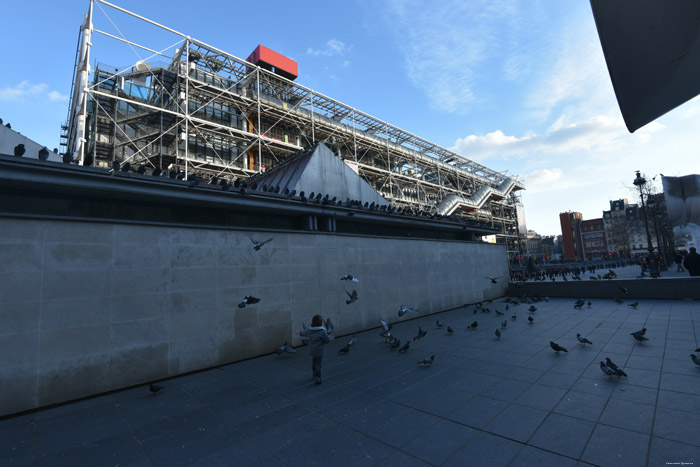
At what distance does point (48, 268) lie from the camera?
676cm

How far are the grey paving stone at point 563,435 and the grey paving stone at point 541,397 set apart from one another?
0.44 meters

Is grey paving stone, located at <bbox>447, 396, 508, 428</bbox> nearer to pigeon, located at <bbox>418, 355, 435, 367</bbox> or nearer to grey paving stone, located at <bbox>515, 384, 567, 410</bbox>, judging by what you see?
grey paving stone, located at <bbox>515, 384, 567, 410</bbox>

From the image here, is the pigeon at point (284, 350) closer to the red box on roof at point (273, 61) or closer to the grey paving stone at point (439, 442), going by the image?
the grey paving stone at point (439, 442)

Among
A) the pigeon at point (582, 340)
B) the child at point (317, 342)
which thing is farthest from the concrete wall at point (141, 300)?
the pigeon at point (582, 340)

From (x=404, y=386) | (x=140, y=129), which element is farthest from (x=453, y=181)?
(x=404, y=386)

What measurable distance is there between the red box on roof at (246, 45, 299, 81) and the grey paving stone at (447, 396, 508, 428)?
3490 cm

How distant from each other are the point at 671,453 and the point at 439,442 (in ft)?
8.98

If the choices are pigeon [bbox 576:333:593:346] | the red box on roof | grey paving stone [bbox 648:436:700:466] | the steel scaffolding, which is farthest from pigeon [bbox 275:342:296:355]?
the red box on roof

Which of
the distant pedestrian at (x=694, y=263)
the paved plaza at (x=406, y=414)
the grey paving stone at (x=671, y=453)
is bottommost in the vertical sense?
the paved plaza at (x=406, y=414)

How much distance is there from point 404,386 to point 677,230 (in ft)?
155

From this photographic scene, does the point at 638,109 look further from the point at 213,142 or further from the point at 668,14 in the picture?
the point at 213,142

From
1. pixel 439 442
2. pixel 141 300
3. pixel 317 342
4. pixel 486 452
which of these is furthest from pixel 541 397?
pixel 141 300

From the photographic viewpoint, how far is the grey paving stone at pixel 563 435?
392 centimetres

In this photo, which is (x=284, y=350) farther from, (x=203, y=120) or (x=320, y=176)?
(x=203, y=120)
